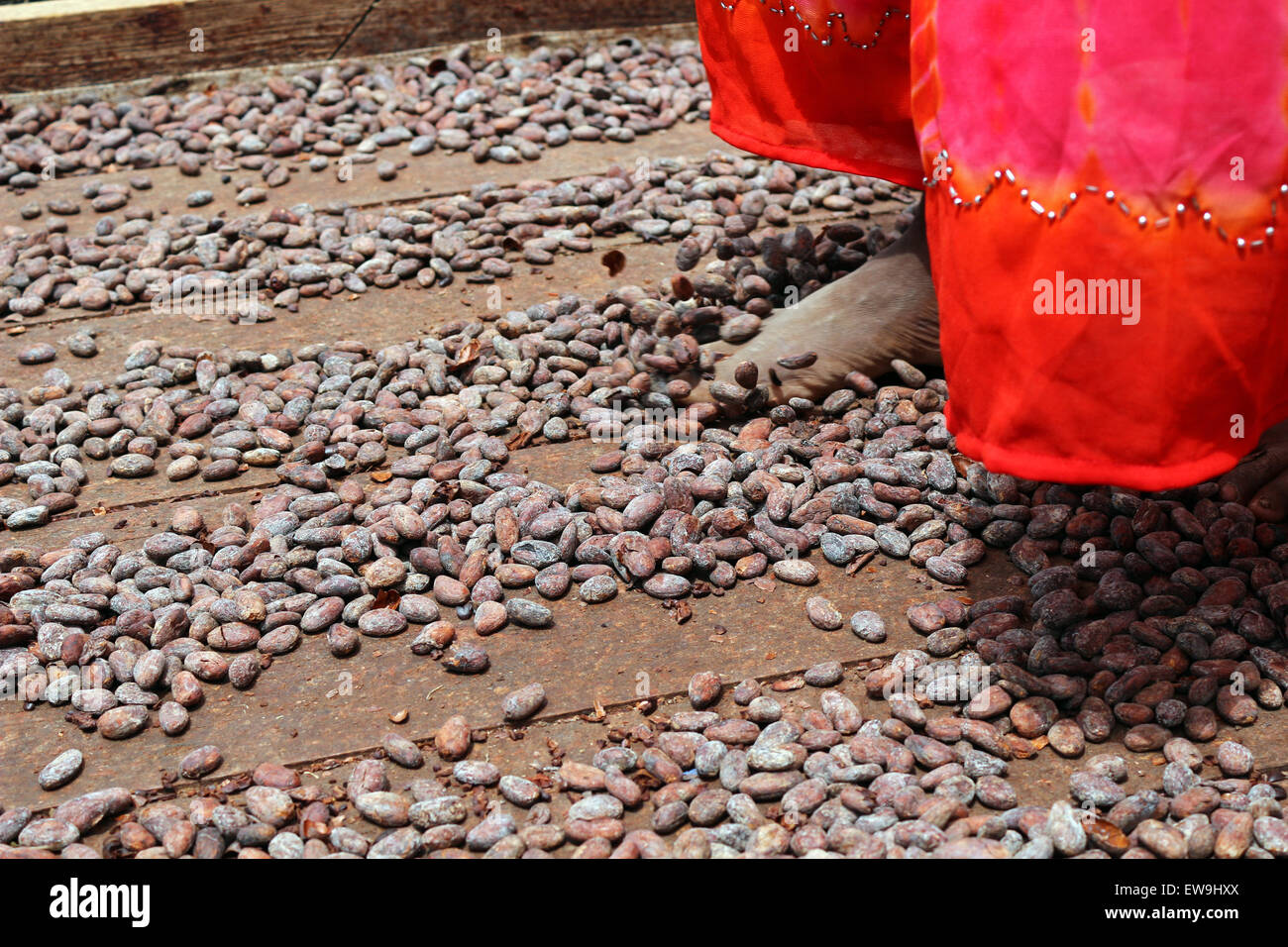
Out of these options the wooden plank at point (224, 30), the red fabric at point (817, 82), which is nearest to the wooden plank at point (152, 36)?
the wooden plank at point (224, 30)

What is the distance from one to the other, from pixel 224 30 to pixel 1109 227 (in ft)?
8.16

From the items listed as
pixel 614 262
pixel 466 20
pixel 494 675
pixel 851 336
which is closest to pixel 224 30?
pixel 466 20

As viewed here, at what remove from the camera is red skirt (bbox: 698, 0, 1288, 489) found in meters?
0.98

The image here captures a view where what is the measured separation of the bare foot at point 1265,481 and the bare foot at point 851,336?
471mm

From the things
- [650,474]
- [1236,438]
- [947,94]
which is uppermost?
[947,94]

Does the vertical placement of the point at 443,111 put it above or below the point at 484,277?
above

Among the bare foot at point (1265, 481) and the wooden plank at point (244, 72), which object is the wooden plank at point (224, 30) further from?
the bare foot at point (1265, 481)

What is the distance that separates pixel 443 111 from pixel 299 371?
1.06 metres

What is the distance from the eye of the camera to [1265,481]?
1.49 metres

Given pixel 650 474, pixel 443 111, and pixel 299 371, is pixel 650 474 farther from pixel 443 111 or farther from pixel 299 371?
pixel 443 111

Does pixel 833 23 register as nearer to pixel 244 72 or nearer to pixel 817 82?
pixel 817 82

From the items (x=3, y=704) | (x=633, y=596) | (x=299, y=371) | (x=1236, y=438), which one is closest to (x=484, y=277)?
(x=299, y=371)

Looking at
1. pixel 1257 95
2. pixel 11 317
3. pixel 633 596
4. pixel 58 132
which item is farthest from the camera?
pixel 58 132

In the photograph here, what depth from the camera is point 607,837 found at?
113 cm
